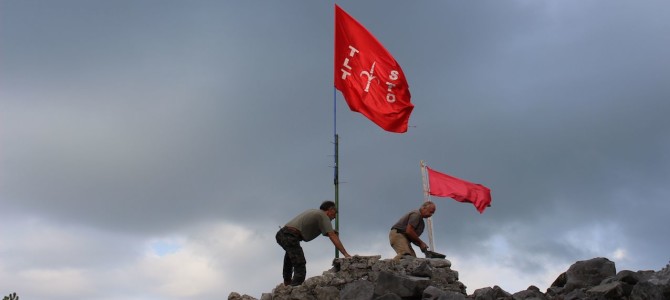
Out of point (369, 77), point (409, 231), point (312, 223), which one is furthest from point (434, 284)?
point (369, 77)

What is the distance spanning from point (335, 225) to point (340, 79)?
5.21 m

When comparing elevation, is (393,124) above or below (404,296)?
above

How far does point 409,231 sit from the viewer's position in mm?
15773

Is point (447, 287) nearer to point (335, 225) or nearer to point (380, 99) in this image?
point (335, 225)

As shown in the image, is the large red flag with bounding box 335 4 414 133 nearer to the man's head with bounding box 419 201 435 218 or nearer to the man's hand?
the man's head with bounding box 419 201 435 218

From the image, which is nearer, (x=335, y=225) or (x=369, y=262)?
(x=369, y=262)

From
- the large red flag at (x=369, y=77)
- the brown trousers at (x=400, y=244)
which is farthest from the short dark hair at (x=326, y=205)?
the large red flag at (x=369, y=77)

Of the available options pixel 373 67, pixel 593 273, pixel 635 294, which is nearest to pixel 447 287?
pixel 593 273

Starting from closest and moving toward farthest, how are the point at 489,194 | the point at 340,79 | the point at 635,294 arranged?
the point at 635,294 < the point at 340,79 < the point at 489,194

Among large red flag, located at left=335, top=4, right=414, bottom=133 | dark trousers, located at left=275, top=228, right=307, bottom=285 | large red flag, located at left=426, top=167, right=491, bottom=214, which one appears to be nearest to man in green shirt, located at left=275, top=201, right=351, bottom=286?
dark trousers, located at left=275, top=228, right=307, bottom=285

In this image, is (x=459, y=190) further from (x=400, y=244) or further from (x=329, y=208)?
(x=329, y=208)

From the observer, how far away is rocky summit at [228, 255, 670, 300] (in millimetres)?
11227

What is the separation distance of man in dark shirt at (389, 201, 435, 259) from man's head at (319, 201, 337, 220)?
2.08 m

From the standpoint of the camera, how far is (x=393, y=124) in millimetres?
20234
